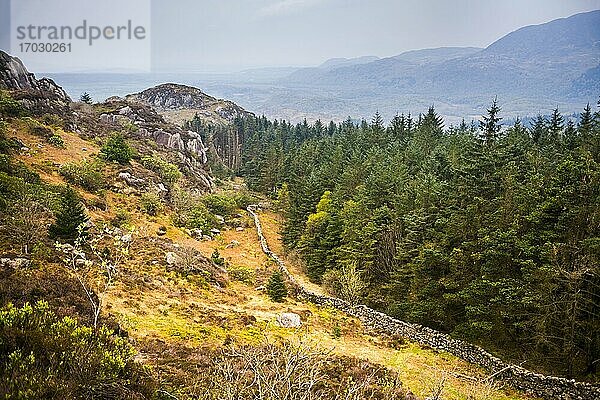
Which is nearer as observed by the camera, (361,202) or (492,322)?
(492,322)

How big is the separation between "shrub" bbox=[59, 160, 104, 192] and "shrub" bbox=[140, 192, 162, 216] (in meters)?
4.08

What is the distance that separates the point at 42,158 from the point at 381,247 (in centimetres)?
3239

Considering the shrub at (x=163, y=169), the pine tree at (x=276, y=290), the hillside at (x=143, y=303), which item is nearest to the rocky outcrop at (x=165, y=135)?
the hillside at (x=143, y=303)

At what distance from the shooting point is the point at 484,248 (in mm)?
22344

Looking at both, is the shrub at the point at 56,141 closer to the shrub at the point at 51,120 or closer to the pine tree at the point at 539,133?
the shrub at the point at 51,120

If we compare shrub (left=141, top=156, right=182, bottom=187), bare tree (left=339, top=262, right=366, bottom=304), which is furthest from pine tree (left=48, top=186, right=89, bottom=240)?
shrub (left=141, top=156, right=182, bottom=187)

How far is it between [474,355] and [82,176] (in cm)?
3462

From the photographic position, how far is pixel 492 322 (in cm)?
2138

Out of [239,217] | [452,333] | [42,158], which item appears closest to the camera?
[452,333]

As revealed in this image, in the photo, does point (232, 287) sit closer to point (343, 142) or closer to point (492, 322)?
point (492, 322)

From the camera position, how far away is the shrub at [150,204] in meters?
39.9

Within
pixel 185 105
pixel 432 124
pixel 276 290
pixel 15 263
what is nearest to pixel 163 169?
pixel 276 290

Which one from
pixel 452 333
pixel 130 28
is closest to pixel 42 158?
pixel 130 28

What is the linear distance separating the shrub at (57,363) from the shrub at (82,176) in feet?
106
